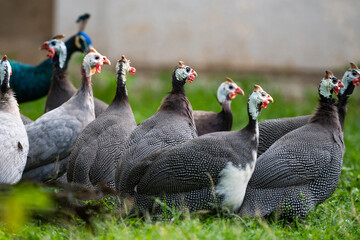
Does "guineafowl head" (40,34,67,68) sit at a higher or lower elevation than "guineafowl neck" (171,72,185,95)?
lower

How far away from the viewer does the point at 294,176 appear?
13.3ft

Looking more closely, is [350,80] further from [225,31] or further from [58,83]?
[225,31]

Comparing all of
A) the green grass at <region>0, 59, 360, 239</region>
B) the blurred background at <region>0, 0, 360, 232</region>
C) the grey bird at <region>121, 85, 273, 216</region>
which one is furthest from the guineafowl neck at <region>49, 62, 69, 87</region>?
the blurred background at <region>0, 0, 360, 232</region>

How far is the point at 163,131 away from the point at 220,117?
1698 millimetres

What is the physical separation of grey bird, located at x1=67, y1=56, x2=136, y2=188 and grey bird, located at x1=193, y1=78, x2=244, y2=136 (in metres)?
1.10

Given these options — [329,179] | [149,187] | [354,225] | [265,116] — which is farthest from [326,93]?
[265,116]

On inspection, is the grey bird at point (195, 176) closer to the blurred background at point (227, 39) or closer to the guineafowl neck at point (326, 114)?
the guineafowl neck at point (326, 114)

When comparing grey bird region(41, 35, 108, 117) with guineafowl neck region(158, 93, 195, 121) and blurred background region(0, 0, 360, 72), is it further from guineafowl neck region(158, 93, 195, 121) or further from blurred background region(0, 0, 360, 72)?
blurred background region(0, 0, 360, 72)

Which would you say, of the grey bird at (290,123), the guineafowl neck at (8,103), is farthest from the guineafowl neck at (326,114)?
the guineafowl neck at (8,103)

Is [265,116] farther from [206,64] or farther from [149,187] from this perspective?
[149,187]

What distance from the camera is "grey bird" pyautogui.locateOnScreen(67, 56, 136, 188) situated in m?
4.31

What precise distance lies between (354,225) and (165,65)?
568 cm

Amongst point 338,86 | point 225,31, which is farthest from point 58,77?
point 225,31

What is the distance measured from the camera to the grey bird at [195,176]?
3789mm
